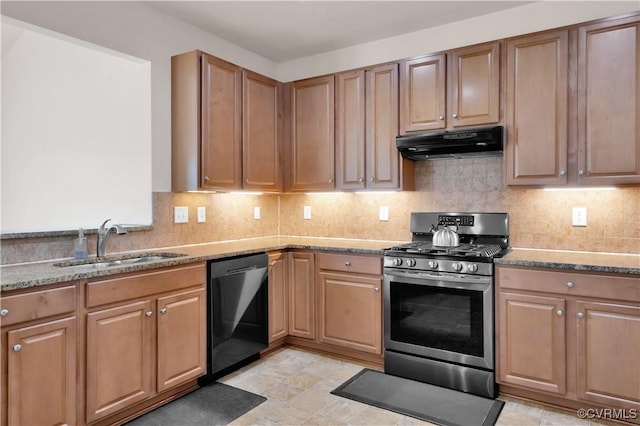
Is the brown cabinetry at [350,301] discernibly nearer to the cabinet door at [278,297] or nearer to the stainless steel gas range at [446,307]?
the stainless steel gas range at [446,307]

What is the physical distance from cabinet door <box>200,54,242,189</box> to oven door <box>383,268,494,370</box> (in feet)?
4.72

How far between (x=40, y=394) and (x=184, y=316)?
85 cm

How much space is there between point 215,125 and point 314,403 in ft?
6.78

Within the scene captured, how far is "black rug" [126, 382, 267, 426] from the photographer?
7.90 feet

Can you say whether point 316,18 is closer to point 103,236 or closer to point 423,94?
point 423,94

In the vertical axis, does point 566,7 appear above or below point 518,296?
above

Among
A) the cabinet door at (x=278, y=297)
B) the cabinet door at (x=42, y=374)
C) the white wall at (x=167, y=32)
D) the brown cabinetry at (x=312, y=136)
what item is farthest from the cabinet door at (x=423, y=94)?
the cabinet door at (x=42, y=374)

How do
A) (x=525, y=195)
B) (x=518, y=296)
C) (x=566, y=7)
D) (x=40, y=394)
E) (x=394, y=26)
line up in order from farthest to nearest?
(x=394, y=26)
(x=525, y=195)
(x=566, y=7)
(x=518, y=296)
(x=40, y=394)

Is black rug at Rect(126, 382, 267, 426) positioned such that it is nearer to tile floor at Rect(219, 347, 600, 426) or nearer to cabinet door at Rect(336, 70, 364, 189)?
tile floor at Rect(219, 347, 600, 426)

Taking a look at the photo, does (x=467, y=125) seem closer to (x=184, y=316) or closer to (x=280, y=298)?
(x=280, y=298)

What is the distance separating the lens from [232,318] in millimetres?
2982

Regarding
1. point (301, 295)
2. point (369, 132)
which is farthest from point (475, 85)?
point (301, 295)

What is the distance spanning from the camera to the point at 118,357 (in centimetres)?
227

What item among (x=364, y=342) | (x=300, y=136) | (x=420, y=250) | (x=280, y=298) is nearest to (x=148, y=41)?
(x=300, y=136)
